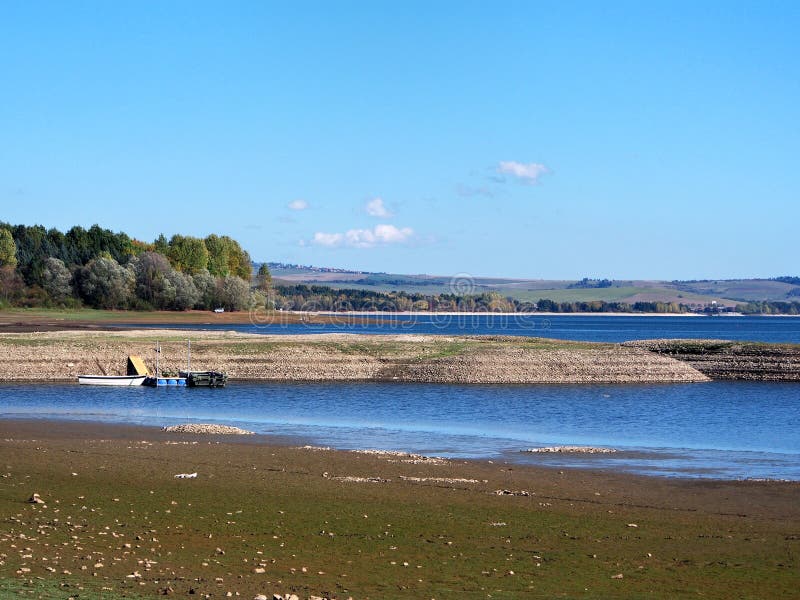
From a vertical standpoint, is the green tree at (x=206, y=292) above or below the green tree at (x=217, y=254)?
below

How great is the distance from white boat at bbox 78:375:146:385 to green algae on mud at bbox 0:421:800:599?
26.1 metres

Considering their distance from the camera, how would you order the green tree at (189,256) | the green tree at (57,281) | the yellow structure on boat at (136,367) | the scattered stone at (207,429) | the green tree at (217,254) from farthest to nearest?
the green tree at (217,254) → the green tree at (189,256) → the green tree at (57,281) → the yellow structure on boat at (136,367) → the scattered stone at (207,429)

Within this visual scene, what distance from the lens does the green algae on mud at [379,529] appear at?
45.0 ft

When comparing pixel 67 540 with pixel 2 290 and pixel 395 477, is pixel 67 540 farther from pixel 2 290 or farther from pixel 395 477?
pixel 2 290

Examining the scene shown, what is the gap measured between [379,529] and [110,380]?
3838cm

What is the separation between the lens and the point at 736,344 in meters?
66.1

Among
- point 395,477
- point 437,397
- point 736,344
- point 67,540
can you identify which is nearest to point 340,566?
point 67,540

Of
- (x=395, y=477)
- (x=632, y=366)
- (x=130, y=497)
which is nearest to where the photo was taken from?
(x=130, y=497)

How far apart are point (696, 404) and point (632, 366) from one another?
42.1ft

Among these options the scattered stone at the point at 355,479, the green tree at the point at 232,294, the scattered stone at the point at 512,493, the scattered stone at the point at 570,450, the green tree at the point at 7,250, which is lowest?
the scattered stone at the point at 570,450

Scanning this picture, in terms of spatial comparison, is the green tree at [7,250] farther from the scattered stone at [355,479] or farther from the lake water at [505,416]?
the scattered stone at [355,479]

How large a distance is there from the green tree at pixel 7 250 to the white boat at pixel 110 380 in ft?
387

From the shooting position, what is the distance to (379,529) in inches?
690

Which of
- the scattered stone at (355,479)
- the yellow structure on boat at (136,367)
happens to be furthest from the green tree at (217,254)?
the scattered stone at (355,479)
